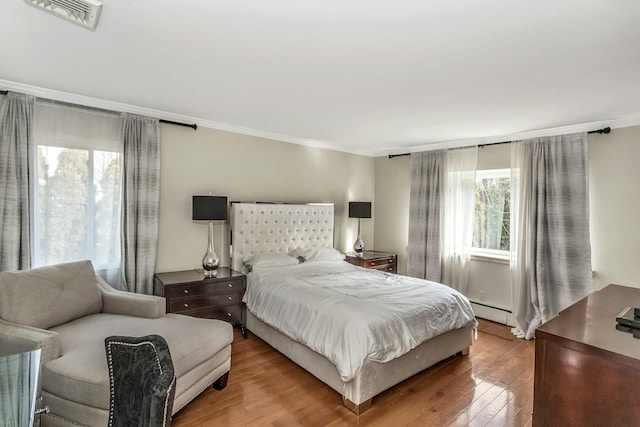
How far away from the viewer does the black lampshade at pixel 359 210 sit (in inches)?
198

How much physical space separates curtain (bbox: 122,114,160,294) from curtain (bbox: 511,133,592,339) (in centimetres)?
430

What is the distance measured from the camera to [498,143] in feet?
13.8

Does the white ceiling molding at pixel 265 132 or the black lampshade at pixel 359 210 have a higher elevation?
the white ceiling molding at pixel 265 132

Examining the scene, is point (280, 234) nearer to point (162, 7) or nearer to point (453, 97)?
point (453, 97)

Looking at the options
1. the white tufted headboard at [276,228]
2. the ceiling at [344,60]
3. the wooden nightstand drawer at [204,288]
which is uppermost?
the ceiling at [344,60]

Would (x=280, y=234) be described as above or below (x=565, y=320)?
above

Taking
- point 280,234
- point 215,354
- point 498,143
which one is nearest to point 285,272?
point 280,234

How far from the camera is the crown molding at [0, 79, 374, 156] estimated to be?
9.03 ft

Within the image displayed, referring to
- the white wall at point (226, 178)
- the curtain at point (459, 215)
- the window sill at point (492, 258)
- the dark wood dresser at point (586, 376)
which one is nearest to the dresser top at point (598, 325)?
the dark wood dresser at point (586, 376)

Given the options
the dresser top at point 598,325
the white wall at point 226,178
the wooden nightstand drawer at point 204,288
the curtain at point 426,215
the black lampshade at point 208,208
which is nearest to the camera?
the dresser top at point 598,325

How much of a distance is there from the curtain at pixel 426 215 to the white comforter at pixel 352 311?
1445 millimetres

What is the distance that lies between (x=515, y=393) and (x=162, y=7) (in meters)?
3.60

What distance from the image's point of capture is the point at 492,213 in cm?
444

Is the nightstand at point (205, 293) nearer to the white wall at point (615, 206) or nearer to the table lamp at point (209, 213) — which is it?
the table lamp at point (209, 213)
